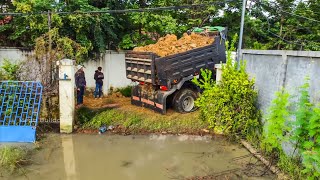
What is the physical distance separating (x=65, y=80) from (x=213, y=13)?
9.63m

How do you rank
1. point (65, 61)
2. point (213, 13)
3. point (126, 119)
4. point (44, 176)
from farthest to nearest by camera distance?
point (213, 13) → point (126, 119) → point (65, 61) → point (44, 176)

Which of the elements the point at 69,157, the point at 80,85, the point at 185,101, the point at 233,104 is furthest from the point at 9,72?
the point at 233,104

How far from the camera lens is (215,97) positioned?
23.3 feet

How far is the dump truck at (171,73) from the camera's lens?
8.40 meters

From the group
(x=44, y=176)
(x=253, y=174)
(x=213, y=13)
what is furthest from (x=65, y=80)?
(x=213, y=13)

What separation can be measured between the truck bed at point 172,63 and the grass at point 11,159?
413cm

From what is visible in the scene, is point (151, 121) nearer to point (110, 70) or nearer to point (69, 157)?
point (69, 157)

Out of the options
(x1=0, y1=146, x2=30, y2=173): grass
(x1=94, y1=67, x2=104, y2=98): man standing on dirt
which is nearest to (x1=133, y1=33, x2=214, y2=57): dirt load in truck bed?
(x1=94, y1=67, x2=104, y2=98): man standing on dirt

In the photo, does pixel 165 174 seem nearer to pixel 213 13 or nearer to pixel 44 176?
pixel 44 176

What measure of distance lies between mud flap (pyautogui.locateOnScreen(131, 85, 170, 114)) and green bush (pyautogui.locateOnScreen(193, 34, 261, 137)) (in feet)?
5.33

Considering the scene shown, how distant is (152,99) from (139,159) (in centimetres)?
316

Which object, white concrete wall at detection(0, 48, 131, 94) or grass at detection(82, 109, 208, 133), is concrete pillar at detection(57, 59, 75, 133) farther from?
white concrete wall at detection(0, 48, 131, 94)

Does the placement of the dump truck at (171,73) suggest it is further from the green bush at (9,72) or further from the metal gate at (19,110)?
the green bush at (9,72)

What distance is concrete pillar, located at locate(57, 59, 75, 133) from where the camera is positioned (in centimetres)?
778
